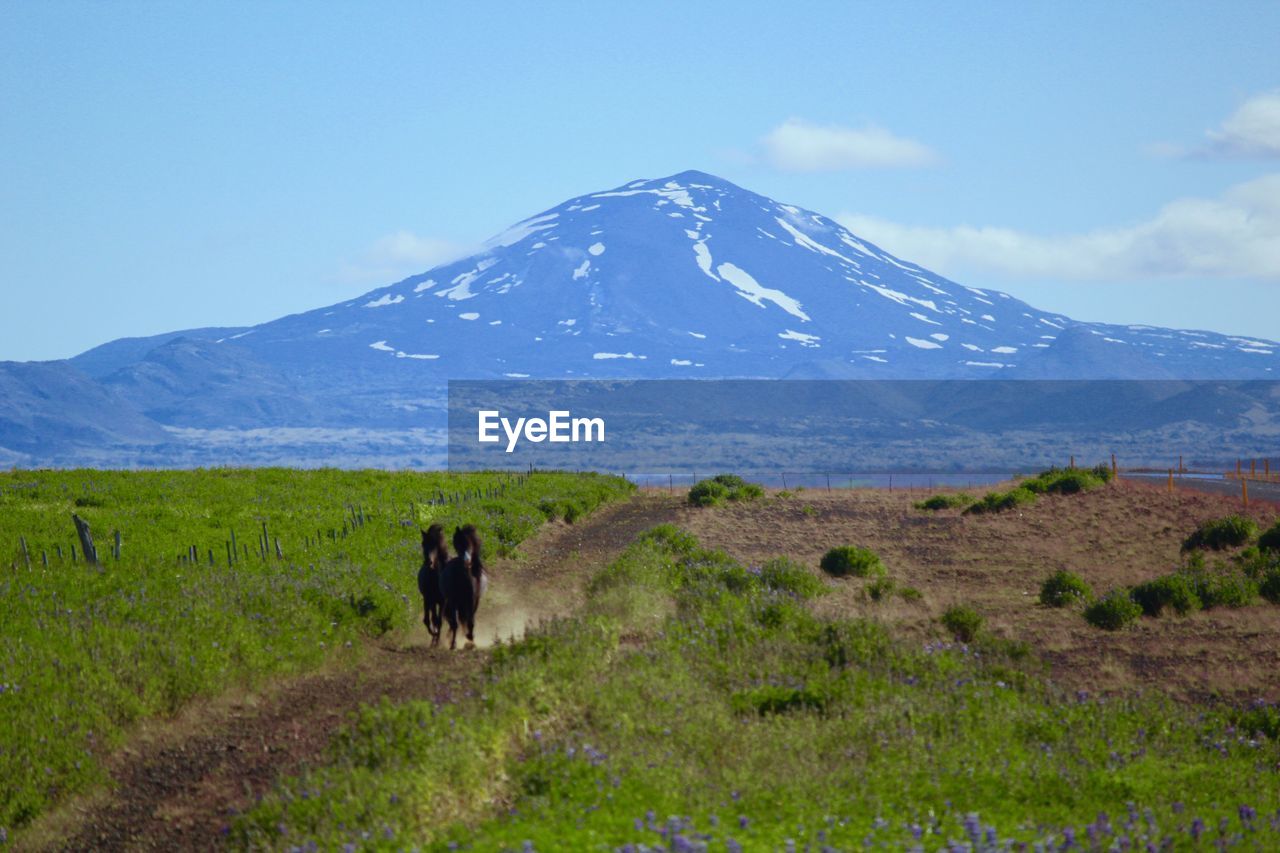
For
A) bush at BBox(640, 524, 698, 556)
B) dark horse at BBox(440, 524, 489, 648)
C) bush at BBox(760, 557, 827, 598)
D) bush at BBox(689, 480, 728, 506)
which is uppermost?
dark horse at BBox(440, 524, 489, 648)

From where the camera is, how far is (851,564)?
2906 cm

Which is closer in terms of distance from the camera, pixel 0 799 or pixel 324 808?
pixel 324 808

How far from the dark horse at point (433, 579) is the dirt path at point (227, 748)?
36 centimetres

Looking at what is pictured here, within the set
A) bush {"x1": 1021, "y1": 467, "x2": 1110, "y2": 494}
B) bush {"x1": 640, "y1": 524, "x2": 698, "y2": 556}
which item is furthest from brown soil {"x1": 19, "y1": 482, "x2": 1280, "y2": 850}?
bush {"x1": 1021, "y1": 467, "x2": 1110, "y2": 494}

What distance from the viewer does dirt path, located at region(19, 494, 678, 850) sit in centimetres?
1079

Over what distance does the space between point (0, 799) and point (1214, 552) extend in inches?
1141

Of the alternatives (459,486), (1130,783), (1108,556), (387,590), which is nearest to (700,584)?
(387,590)

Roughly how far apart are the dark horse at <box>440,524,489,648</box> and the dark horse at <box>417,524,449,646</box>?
24 cm

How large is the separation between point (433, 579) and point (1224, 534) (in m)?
23.7

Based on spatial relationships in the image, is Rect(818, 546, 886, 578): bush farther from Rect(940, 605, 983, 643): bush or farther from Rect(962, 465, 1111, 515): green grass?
Rect(962, 465, 1111, 515): green grass

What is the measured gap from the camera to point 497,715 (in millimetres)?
Answer: 10867

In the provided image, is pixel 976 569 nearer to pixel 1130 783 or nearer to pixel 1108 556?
pixel 1108 556

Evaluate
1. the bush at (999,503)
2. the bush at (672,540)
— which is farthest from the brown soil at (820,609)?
the bush at (672,540)

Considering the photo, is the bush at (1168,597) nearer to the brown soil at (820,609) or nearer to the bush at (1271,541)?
the brown soil at (820,609)
